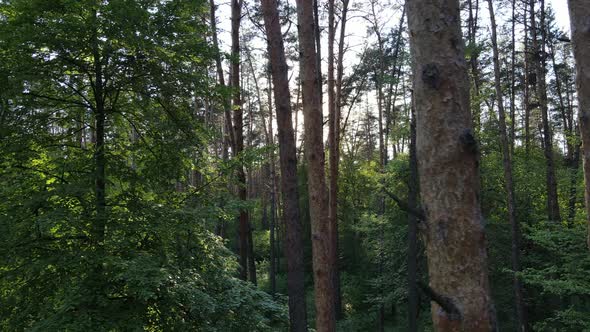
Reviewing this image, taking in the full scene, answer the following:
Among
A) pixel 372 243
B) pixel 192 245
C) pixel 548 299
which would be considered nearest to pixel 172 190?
pixel 192 245

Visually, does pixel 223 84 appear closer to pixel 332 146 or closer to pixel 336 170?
pixel 332 146

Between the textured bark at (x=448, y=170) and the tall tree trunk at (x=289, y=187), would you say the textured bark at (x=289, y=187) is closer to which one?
the tall tree trunk at (x=289, y=187)

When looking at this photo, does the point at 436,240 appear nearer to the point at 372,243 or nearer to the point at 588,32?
the point at 588,32

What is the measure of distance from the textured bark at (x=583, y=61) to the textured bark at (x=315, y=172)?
3969 millimetres

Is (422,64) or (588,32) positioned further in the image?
(588,32)

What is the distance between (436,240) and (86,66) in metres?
6.16

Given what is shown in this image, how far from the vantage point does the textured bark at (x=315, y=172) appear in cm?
702

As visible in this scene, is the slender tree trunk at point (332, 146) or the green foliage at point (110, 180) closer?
the green foliage at point (110, 180)

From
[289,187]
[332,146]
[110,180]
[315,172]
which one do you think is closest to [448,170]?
[315,172]

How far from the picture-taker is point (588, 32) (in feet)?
11.9

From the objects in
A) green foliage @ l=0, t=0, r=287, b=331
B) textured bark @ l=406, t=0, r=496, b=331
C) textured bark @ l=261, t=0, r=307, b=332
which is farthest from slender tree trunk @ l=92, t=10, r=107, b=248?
textured bark @ l=406, t=0, r=496, b=331

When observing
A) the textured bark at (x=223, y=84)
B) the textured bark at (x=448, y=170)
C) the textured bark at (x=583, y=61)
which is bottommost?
the textured bark at (x=448, y=170)

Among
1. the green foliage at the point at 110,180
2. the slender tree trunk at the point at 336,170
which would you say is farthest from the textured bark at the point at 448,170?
the slender tree trunk at the point at 336,170

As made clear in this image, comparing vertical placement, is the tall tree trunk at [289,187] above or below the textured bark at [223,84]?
below
